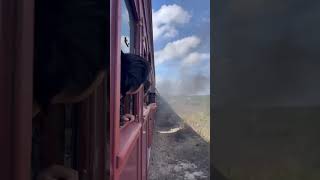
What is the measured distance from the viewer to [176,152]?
25.1ft

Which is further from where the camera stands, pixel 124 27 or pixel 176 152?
pixel 176 152

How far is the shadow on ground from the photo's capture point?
5566 mm

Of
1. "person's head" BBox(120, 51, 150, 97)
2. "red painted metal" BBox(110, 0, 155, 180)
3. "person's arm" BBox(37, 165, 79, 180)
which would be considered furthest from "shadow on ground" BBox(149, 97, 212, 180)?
"person's arm" BBox(37, 165, 79, 180)

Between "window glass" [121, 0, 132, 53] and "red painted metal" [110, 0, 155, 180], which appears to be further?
"window glass" [121, 0, 132, 53]
